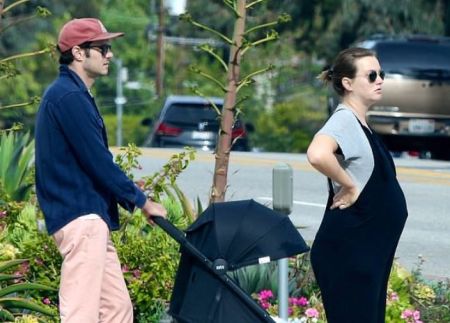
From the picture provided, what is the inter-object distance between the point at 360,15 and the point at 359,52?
33.8m

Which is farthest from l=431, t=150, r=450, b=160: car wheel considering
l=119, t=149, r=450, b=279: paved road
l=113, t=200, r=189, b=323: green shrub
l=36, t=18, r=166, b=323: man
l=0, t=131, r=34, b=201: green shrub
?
l=36, t=18, r=166, b=323: man

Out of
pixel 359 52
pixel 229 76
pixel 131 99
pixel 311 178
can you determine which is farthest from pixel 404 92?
pixel 131 99

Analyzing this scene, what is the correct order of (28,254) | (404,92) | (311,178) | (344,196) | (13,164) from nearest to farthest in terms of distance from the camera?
(344,196) < (28,254) < (13,164) < (311,178) < (404,92)

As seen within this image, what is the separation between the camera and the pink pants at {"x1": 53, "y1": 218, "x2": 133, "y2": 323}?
644 cm

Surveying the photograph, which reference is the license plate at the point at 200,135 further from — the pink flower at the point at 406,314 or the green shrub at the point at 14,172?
the pink flower at the point at 406,314

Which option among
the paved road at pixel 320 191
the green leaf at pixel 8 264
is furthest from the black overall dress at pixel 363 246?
the paved road at pixel 320 191

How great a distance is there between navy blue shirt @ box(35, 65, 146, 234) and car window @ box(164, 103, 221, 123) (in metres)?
17.7

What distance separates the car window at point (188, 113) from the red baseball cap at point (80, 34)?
17564 mm

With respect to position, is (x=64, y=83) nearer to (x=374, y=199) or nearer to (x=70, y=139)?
(x=70, y=139)

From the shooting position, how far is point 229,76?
9383 mm

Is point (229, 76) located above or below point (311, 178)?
above

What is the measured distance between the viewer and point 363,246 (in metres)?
6.24

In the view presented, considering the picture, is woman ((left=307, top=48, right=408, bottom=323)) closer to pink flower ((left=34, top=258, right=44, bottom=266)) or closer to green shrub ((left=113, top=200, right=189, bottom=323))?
green shrub ((left=113, top=200, right=189, bottom=323))

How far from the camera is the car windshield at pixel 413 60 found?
22.5 metres
